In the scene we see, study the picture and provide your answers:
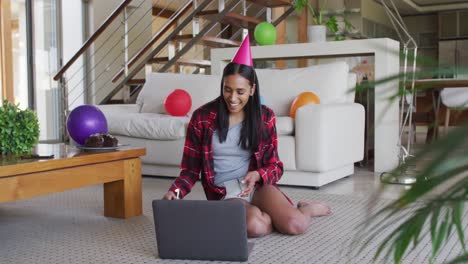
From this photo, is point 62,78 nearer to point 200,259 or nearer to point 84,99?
point 84,99

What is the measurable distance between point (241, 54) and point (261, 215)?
664mm

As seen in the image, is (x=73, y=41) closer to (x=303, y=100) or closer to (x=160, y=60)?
(x=160, y=60)

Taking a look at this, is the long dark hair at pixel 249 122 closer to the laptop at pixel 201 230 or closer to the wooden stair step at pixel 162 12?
the laptop at pixel 201 230

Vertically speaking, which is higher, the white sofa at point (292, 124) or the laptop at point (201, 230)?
the white sofa at point (292, 124)

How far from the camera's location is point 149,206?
3113 mm

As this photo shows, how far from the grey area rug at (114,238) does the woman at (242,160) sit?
0.31ft

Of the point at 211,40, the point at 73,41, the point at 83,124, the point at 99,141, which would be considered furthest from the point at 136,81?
the point at 99,141

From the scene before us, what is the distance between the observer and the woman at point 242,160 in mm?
2377

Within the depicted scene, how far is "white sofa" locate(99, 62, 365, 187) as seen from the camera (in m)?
3.58

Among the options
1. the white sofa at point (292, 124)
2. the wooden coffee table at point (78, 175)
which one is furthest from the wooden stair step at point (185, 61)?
the wooden coffee table at point (78, 175)

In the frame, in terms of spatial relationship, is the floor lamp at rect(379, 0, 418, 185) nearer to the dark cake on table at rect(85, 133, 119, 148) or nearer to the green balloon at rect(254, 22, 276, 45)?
the green balloon at rect(254, 22, 276, 45)

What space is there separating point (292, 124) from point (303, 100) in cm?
25

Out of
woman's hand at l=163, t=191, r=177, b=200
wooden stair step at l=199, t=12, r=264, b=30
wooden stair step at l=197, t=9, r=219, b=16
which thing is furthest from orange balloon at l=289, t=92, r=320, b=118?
wooden stair step at l=197, t=9, r=219, b=16

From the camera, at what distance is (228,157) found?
8.03 ft
